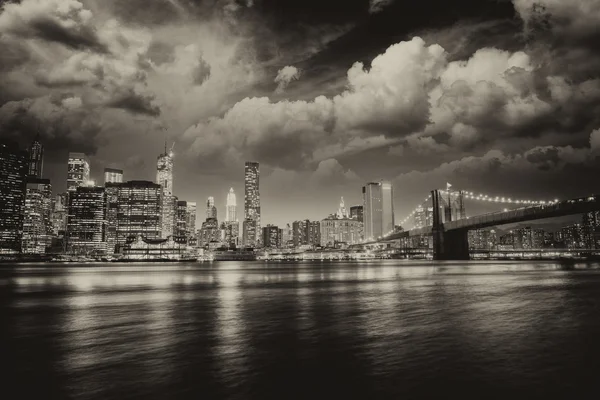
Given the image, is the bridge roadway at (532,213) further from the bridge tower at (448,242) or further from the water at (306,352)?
the water at (306,352)

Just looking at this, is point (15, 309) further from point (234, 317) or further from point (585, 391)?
point (585, 391)

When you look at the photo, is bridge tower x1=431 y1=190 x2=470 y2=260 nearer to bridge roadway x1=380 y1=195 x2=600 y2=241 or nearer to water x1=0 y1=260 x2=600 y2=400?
bridge roadway x1=380 y1=195 x2=600 y2=241

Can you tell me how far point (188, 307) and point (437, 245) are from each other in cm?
11145

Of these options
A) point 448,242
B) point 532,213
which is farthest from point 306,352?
point 448,242

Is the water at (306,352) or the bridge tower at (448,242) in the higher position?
the bridge tower at (448,242)

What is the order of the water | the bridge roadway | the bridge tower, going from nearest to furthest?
the water
the bridge roadway
the bridge tower

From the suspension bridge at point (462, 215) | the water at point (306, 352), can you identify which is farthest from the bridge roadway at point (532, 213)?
the water at point (306, 352)

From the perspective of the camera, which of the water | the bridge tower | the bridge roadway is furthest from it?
the bridge tower

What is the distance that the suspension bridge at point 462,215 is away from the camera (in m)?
85.0

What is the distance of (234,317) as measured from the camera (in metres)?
19.5

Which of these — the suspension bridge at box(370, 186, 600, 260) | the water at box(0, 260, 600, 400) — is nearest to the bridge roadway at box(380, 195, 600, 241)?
the suspension bridge at box(370, 186, 600, 260)

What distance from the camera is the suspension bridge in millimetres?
85019

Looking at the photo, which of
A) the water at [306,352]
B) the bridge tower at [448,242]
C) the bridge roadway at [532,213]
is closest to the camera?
the water at [306,352]

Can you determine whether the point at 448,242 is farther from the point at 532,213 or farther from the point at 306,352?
the point at 306,352
